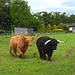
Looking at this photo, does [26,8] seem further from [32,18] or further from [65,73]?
[65,73]

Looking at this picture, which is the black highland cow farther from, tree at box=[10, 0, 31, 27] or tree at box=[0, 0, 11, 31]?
tree at box=[0, 0, 11, 31]

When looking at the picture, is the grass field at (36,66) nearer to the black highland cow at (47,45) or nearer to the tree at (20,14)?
the black highland cow at (47,45)

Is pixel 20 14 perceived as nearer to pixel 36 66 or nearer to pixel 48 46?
pixel 48 46

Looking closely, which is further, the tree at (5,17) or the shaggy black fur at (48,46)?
the tree at (5,17)

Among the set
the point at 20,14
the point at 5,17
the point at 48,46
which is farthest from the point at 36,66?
the point at 5,17

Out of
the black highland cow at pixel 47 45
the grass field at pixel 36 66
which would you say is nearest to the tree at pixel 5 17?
the grass field at pixel 36 66

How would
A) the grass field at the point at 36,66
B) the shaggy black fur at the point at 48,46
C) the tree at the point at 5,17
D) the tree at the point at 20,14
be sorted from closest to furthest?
the grass field at the point at 36,66
the shaggy black fur at the point at 48,46
the tree at the point at 20,14
the tree at the point at 5,17

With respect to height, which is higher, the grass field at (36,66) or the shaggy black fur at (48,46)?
the shaggy black fur at (48,46)

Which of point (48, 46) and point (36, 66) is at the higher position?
point (48, 46)

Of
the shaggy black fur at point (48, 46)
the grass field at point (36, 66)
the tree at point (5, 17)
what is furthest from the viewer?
the tree at point (5, 17)

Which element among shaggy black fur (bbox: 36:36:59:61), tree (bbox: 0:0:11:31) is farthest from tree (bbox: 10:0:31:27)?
shaggy black fur (bbox: 36:36:59:61)

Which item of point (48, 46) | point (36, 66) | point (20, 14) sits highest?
point (20, 14)

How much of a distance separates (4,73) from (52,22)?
312 ft

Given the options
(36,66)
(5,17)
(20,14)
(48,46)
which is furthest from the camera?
(5,17)
